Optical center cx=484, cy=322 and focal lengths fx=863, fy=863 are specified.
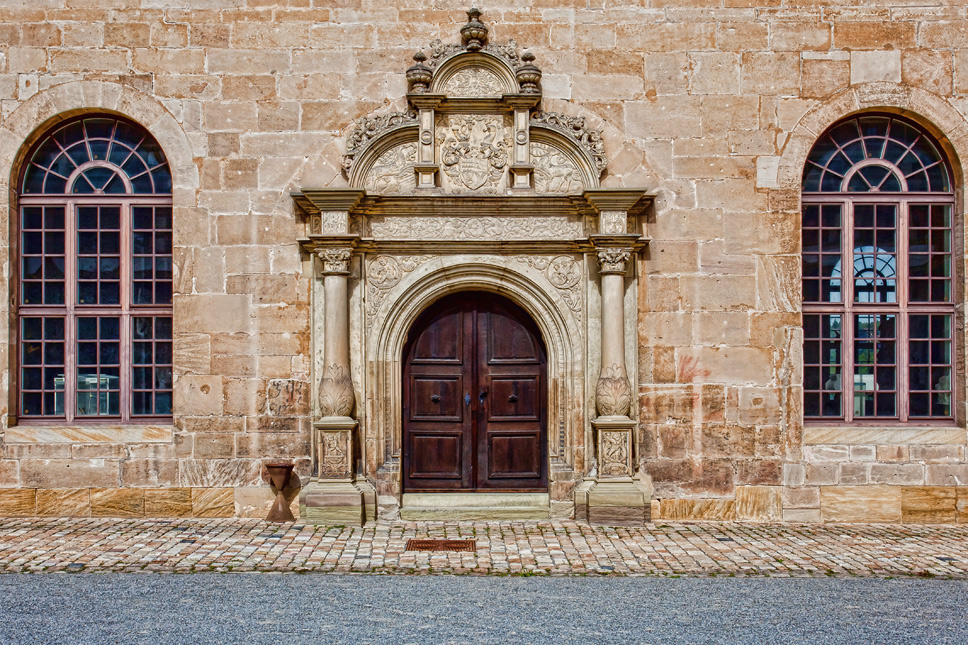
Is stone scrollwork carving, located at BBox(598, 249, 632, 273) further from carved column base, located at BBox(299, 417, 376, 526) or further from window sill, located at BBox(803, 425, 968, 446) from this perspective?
carved column base, located at BBox(299, 417, 376, 526)

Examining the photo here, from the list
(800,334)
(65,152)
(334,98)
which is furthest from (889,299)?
(65,152)

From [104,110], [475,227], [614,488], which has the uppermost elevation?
[104,110]

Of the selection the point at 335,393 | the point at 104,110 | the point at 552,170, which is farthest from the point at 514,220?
the point at 104,110

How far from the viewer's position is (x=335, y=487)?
8.35 m

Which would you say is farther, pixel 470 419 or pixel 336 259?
pixel 470 419

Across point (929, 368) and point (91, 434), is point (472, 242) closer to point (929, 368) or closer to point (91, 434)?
point (91, 434)

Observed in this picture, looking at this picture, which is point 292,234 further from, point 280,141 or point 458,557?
point 458,557

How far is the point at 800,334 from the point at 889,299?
111 centimetres

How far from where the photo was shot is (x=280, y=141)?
8703 mm

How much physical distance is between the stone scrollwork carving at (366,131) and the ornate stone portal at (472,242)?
10mm

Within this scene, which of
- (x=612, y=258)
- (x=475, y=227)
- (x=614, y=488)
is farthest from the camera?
(x=475, y=227)

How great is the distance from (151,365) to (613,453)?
478 centimetres

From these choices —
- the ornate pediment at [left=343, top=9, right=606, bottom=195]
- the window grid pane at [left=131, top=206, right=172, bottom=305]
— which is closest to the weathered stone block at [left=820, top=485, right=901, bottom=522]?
the ornate pediment at [left=343, top=9, right=606, bottom=195]

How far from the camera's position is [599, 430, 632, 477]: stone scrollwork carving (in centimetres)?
838
